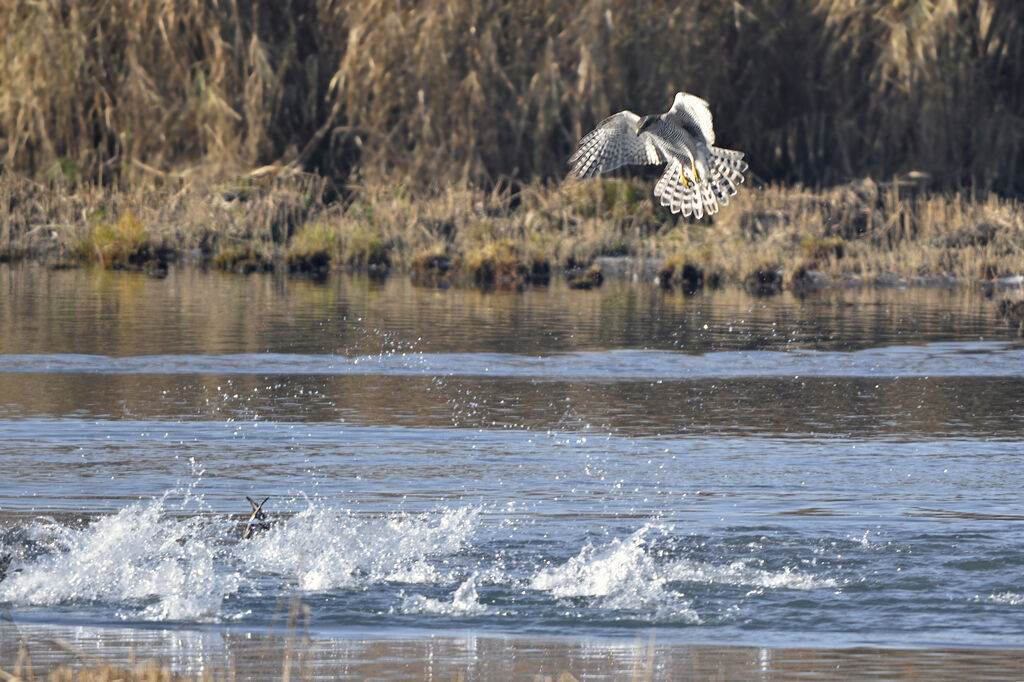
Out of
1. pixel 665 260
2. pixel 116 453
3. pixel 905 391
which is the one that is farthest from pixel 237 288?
pixel 116 453

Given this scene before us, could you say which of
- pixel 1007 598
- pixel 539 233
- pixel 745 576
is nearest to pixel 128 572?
pixel 745 576

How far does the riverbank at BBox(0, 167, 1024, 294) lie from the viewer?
86.8 ft

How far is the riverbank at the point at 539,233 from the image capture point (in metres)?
26.5

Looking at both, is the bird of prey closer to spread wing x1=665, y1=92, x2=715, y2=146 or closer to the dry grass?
spread wing x1=665, y1=92, x2=715, y2=146

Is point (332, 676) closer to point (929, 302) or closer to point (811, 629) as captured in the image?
point (811, 629)

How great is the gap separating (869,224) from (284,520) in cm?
2013

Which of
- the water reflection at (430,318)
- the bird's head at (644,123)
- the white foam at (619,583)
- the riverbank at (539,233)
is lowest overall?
the white foam at (619,583)

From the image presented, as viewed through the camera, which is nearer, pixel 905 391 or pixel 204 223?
pixel 905 391

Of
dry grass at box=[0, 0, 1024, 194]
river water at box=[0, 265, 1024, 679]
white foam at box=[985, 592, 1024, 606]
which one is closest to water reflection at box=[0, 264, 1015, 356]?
river water at box=[0, 265, 1024, 679]

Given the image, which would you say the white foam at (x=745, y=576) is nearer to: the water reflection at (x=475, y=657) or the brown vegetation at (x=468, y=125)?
the water reflection at (x=475, y=657)

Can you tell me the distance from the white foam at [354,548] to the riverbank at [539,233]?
1643 cm

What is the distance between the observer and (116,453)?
11.4 meters

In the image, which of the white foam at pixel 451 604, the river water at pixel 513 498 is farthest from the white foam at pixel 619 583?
the white foam at pixel 451 604

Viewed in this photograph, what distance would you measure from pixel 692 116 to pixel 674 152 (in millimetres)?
656
